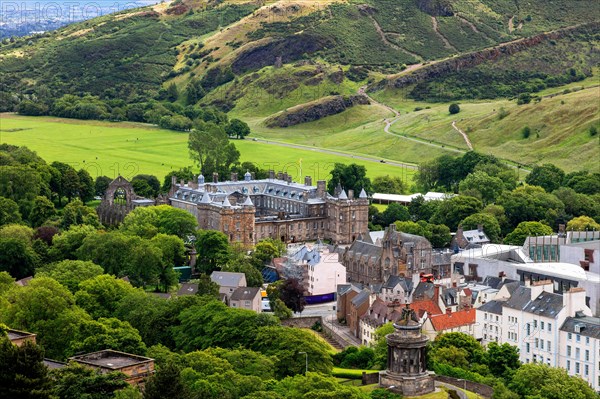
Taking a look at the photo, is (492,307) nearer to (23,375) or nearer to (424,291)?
(424,291)

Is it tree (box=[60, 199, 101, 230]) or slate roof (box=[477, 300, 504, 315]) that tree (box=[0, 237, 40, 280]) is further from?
slate roof (box=[477, 300, 504, 315])

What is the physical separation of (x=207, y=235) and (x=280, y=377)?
48.9 m

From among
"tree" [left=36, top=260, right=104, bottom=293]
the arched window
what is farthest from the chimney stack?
"tree" [left=36, top=260, right=104, bottom=293]

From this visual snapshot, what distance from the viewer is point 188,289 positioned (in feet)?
417

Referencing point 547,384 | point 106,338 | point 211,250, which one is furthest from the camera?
point 211,250

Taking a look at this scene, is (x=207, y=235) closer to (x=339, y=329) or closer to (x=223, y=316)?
(x=339, y=329)

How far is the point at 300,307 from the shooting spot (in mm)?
125812

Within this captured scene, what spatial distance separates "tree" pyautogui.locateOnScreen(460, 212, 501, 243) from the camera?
6211 inches

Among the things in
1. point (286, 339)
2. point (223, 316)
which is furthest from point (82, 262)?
point (286, 339)

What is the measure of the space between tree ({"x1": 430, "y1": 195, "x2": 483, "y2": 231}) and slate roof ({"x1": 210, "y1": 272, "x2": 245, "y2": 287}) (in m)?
44.1

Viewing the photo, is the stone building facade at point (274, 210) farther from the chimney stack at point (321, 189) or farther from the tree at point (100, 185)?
the tree at point (100, 185)

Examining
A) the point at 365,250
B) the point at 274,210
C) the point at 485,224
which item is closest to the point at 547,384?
the point at 365,250

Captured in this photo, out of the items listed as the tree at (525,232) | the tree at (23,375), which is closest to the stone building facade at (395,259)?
the tree at (525,232)

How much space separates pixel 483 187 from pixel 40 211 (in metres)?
59.8
